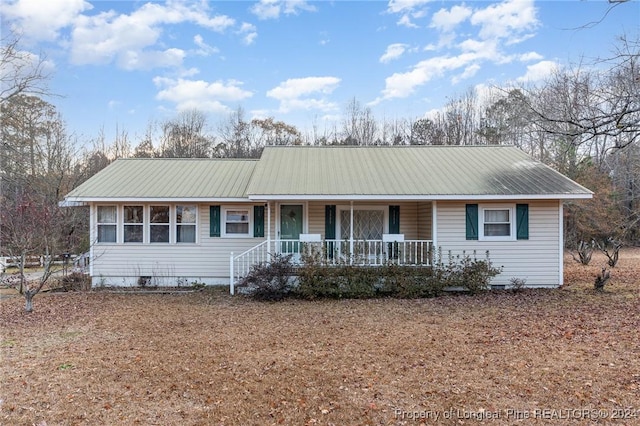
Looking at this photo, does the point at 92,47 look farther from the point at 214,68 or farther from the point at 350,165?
the point at 350,165

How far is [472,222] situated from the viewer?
10.5m

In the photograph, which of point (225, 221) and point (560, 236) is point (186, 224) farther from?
point (560, 236)

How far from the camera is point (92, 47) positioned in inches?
576

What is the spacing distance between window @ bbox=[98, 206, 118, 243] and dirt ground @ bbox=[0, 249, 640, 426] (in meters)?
3.00

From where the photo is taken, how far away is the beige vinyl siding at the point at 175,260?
11.4 meters

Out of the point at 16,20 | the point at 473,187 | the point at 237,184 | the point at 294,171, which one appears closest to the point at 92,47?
the point at 16,20

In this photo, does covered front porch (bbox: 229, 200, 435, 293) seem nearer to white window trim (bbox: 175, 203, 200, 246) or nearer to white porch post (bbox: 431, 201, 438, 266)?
white porch post (bbox: 431, 201, 438, 266)

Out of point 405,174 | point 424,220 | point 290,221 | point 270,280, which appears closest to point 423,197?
point 405,174

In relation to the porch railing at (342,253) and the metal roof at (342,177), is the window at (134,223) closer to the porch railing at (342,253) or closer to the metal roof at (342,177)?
the metal roof at (342,177)

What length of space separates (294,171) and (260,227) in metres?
2.08

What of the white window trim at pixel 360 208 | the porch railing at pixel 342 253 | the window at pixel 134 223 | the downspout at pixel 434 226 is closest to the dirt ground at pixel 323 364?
the porch railing at pixel 342 253

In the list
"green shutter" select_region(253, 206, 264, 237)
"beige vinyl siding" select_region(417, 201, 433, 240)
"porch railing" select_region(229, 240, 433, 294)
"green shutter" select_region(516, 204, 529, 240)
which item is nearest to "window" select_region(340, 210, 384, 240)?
"porch railing" select_region(229, 240, 433, 294)

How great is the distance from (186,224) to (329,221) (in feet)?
14.6

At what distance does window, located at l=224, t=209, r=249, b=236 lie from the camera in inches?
454
